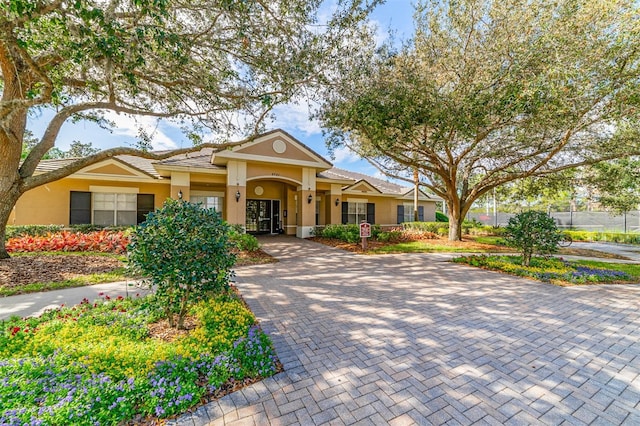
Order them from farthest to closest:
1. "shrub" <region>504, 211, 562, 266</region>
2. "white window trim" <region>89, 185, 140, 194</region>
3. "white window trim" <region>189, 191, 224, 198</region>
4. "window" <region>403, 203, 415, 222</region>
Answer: "window" <region>403, 203, 415, 222</region>
"white window trim" <region>189, 191, 224, 198</region>
"white window trim" <region>89, 185, 140, 194</region>
"shrub" <region>504, 211, 562, 266</region>

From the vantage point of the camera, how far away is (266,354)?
10.5ft

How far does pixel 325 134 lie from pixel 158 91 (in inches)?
258

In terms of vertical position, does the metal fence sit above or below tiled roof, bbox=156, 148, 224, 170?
below

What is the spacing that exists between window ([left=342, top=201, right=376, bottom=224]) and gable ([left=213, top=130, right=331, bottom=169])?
19.2 feet

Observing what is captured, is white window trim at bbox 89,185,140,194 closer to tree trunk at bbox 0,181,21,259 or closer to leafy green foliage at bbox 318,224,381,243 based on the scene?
tree trunk at bbox 0,181,21,259

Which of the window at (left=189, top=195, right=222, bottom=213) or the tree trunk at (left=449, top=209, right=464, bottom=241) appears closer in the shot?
the tree trunk at (left=449, top=209, right=464, bottom=241)

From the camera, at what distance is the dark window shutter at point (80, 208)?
42.2ft

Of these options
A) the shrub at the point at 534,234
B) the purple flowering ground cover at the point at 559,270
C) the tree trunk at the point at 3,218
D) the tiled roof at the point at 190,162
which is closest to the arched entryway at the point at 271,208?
the tiled roof at the point at 190,162

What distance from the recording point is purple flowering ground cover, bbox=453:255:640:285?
7160 mm

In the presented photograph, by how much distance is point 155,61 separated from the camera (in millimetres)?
7395

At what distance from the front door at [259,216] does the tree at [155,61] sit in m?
7.99

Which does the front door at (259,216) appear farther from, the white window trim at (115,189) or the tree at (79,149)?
the tree at (79,149)

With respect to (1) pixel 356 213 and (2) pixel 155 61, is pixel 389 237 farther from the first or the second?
(2) pixel 155 61

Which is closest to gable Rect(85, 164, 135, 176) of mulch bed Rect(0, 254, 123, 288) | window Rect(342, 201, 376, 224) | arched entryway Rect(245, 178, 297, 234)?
mulch bed Rect(0, 254, 123, 288)
